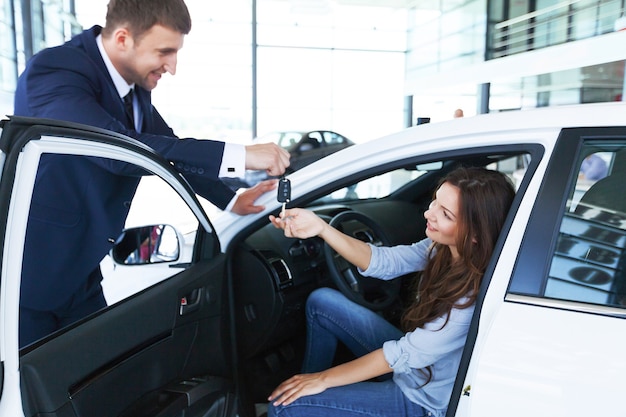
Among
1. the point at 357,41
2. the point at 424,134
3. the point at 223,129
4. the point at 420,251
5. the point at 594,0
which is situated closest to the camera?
the point at 424,134

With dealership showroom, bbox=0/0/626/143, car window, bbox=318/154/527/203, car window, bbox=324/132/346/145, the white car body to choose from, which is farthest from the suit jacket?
car window, bbox=324/132/346/145

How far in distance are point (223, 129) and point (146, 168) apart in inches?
362

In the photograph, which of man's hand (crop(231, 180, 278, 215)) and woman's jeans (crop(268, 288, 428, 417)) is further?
man's hand (crop(231, 180, 278, 215))

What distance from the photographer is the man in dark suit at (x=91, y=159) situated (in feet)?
4.38

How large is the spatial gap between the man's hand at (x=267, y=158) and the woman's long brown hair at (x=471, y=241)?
0.54 m

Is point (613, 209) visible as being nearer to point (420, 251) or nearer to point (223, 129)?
point (420, 251)

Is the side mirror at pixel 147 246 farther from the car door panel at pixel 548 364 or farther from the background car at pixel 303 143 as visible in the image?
the background car at pixel 303 143

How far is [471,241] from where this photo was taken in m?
1.40

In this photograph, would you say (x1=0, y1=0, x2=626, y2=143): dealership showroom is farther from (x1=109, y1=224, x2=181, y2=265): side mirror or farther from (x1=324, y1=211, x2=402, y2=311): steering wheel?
(x1=109, y1=224, x2=181, y2=265): side mirror

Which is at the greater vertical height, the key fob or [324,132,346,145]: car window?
[324,132,346,145]: car window

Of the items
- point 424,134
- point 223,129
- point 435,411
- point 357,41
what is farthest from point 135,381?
point 357,41

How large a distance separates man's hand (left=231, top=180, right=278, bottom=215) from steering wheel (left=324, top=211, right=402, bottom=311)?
31cm

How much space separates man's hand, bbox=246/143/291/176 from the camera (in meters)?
1.60

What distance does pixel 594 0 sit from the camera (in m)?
6.70
